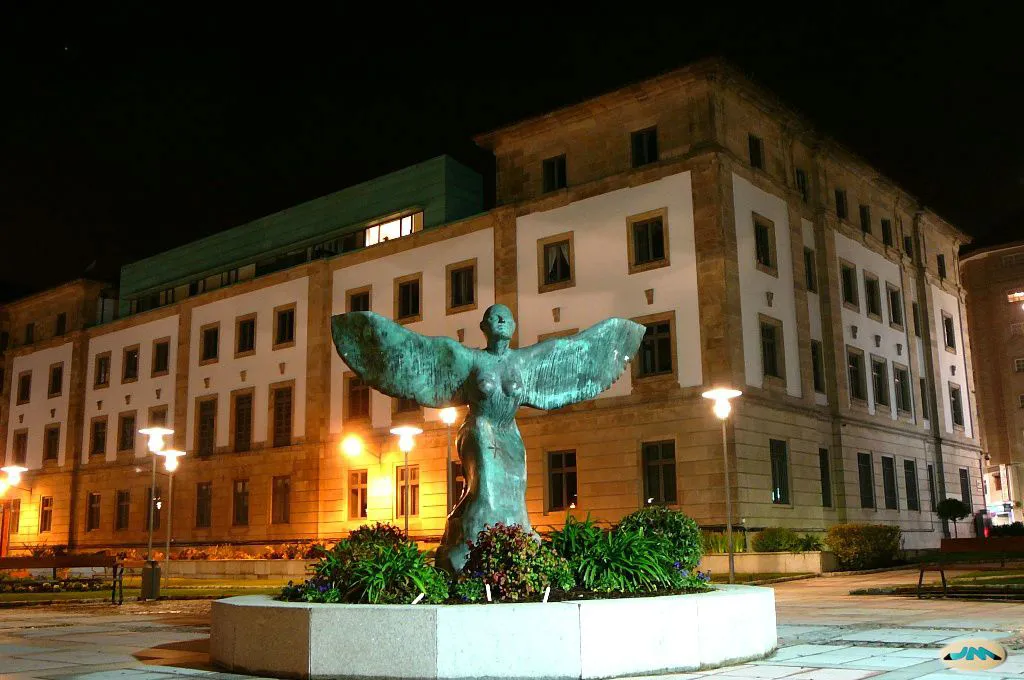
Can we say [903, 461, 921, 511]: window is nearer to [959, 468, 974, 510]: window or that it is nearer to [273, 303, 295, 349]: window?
[959, 468, 974, 510]: window

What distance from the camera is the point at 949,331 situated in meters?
46.4

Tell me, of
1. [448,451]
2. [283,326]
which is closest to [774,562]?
[448,451]

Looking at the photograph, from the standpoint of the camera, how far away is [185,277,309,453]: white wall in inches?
1670

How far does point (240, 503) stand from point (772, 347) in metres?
24.2

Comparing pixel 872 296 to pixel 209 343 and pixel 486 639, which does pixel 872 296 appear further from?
pixel 486 639

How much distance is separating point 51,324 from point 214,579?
27.8 metres

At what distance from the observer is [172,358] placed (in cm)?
4844

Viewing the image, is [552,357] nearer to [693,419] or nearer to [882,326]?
[693,419]

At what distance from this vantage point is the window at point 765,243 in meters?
33.4

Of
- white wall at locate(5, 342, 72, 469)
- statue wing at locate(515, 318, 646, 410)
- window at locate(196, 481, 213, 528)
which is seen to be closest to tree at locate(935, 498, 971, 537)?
window at locate(196, 481, 213, 528)

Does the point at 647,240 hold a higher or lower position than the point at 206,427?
higher

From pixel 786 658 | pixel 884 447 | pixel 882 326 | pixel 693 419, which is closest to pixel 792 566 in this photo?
pixel 693 419

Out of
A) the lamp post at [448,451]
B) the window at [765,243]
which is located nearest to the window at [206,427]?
the lamp post at [448,451]

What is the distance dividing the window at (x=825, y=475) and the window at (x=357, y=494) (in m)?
17.1
